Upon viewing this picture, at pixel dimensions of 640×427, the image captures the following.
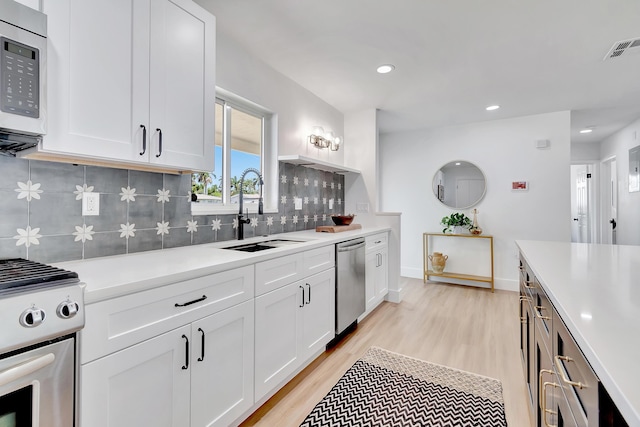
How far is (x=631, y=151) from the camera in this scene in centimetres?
440

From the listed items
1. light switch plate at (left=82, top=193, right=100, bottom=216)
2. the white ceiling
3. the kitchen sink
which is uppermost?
the white ceiling

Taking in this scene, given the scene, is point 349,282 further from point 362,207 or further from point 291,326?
point 362,207

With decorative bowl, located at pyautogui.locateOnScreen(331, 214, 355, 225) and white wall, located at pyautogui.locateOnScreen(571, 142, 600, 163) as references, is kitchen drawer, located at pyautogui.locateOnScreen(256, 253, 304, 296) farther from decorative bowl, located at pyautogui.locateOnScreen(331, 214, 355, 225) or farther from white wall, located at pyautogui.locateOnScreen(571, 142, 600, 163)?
white wall, located at pyautogui.locateOnScreen(571, 142, 600, 163)

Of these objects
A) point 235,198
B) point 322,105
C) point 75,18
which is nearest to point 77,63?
point 75,18

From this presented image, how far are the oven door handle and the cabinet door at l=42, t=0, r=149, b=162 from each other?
2.53 feet

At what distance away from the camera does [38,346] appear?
2.77 ft

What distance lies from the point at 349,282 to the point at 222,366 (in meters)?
1.45

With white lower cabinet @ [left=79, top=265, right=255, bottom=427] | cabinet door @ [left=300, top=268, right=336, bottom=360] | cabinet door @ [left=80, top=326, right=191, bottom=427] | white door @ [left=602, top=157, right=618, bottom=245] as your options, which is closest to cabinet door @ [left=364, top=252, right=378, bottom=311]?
cabinet door @ [left=300, top=268, right=336, bottom=360]

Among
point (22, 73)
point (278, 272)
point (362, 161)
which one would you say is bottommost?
point (278, 272)

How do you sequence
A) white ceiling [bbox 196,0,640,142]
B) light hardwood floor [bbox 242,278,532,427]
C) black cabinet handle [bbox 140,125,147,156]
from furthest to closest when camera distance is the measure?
white ceiling [bbox 196,0,640,142] → light hardwood floor [bbox 242,278,532,427] → black cabinet handle [bbox 140,125,147,156]

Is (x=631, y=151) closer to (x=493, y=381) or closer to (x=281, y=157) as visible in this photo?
(x=493, y=381)

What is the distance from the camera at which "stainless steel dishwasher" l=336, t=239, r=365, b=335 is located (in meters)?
2.55

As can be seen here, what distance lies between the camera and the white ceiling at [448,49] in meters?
1.98

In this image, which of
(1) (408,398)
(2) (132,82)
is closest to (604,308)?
(1) (408,398)
